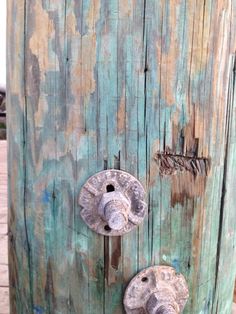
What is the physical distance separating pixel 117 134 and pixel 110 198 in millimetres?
146

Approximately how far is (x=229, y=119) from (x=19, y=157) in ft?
1.70

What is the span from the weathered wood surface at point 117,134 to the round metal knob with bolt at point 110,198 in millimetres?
21

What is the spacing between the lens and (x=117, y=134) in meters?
1.09

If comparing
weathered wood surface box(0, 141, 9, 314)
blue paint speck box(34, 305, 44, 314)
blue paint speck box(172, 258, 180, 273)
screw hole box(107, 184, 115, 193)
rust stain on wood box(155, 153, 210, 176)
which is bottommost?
weathered wood surface box(0, 141, 9, 314)

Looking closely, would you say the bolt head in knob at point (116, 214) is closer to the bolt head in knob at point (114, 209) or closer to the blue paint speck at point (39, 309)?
the bolt head in knob at point (114, 209)

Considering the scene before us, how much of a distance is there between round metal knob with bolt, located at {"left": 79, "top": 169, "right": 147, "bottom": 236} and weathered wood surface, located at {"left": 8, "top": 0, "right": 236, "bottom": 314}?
0.02 meters

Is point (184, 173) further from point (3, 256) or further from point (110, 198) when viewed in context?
point (3, 256)

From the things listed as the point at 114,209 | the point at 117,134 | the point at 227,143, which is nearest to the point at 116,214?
the point at 114,209

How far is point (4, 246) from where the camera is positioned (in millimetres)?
3170

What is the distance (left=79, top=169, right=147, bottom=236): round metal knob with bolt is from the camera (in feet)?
3.60

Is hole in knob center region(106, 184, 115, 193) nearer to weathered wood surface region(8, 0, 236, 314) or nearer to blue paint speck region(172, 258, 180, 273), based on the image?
weathered wood surface region(8, 0, 236, 314)

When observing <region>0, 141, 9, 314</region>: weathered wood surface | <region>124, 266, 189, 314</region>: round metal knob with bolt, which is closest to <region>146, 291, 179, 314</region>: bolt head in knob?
<region>124, 266, 189, 314</region>: round metal knob with bolt

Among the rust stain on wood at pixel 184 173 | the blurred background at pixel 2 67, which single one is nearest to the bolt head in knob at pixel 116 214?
the rust stain on wood at pixel 184 173

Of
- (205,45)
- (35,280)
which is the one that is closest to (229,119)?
(205,45)
